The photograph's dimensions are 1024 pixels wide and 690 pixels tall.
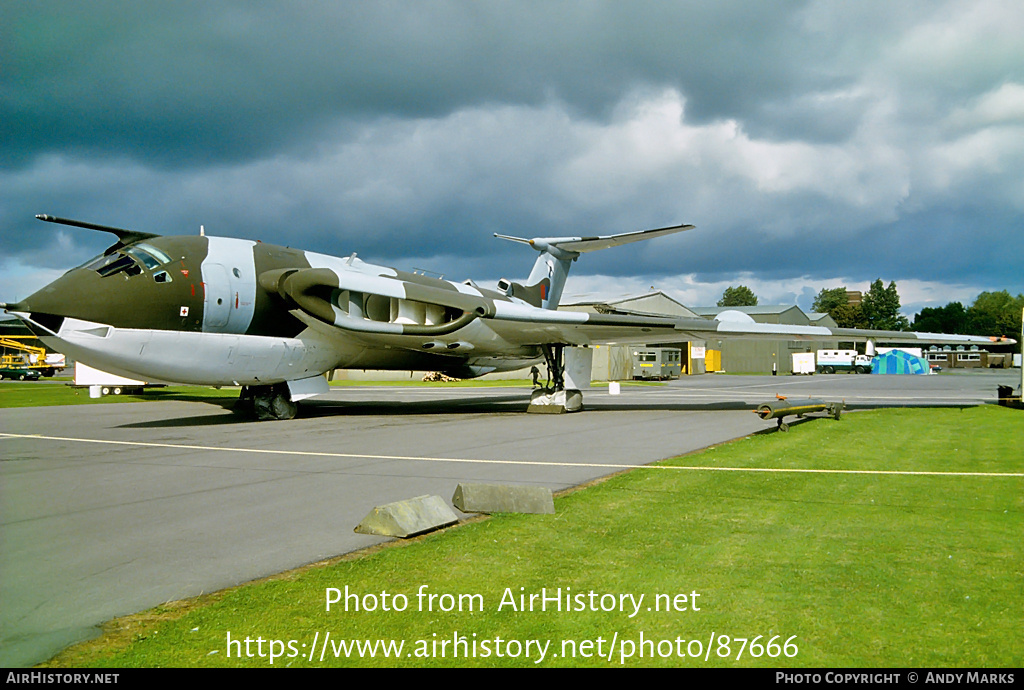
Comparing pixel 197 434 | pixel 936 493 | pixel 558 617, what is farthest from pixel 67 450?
pixel 936 493

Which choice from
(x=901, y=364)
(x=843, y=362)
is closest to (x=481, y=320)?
(x=901, y=364)

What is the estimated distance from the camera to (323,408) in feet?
76.1

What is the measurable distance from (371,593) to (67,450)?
35.4 feet

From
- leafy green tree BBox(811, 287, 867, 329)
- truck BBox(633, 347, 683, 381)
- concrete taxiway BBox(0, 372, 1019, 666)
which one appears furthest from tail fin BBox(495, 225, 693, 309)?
leafy green tree BBox(811, 287, 867, 329)

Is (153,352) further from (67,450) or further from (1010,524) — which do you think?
(1010,524)

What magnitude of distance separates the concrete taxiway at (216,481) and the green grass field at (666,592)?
636mm

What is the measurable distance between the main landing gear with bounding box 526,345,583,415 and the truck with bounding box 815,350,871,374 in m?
58.6

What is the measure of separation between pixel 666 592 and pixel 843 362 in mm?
75529

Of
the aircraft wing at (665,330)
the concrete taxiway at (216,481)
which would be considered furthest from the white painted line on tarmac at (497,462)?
the aircraft wing at (665,330)

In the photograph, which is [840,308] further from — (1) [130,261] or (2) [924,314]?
(1) [130,261]

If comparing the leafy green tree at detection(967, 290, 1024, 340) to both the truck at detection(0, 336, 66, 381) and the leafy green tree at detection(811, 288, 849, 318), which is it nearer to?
the leafy green tree at detection(811, 288, 849, 318)

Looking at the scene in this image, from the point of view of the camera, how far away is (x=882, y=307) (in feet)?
441

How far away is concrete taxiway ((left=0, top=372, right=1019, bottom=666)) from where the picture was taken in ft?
16.6

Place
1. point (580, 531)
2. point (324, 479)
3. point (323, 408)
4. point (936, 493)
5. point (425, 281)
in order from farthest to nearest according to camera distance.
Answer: point (323, 408)
point (425, 281)
point (324, 479)
point (936, 493)
point (580, 531)
